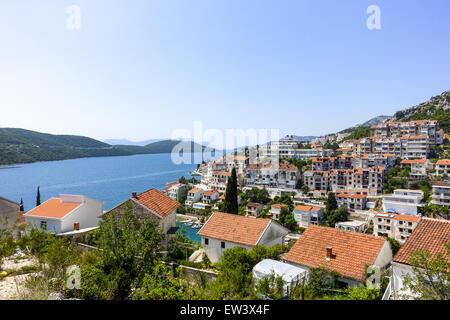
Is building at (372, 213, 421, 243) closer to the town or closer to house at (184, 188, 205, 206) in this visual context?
the town

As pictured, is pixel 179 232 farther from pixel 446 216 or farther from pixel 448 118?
pixel 448 118

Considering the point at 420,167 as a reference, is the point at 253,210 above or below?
below

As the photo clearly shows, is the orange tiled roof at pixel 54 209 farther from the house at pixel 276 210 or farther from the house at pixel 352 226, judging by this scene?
the house at pixel 352 226

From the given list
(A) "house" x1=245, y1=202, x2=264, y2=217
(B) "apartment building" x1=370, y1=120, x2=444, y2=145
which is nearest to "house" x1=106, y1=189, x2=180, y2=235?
(A) "house" x1=245, y1=202, x2=264, y2=217

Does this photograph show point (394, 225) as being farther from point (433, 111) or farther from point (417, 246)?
point (433, 111)

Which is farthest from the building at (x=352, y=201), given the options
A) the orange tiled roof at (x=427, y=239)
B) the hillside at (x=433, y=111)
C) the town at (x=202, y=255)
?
the orange tiled roof at (x=427, y=239)

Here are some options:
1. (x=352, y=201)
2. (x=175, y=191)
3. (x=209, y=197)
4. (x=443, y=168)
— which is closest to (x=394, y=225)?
(x=352, y=201)
